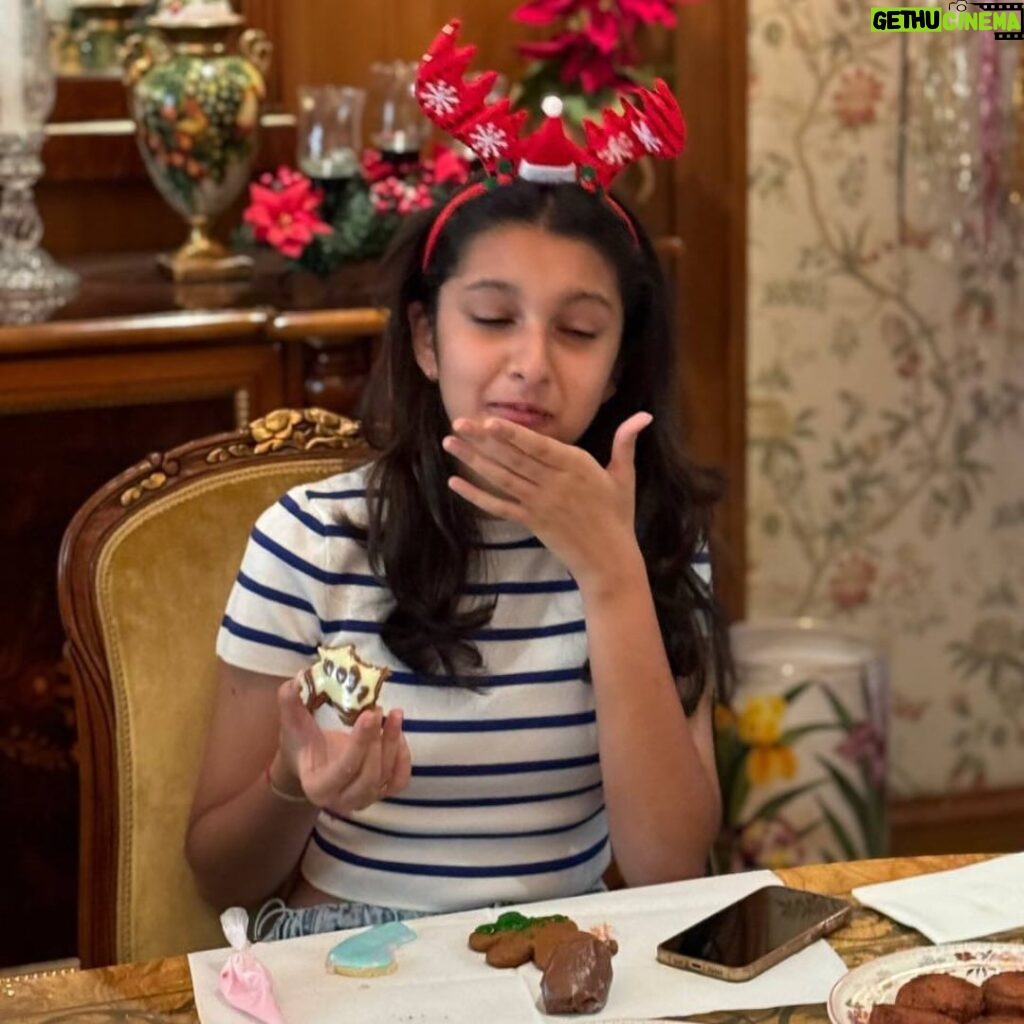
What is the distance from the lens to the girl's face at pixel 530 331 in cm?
153

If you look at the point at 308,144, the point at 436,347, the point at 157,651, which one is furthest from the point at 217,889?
the point at 308,144

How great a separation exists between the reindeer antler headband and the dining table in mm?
636

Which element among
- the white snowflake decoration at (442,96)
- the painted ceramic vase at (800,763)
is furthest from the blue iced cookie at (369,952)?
the painted ceramic vase at (800,763)

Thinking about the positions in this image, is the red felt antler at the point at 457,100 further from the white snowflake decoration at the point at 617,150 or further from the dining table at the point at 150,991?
the dining table at the point at 150,991

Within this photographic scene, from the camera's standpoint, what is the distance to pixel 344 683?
130 cm

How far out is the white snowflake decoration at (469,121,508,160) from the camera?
157cm

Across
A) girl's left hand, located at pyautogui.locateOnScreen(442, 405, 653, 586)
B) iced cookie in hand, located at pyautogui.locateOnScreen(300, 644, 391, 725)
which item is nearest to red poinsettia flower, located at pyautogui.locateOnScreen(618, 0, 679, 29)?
girl's left hand, located at pyautogui.locateOnScreen(442, 405, 653, 586)

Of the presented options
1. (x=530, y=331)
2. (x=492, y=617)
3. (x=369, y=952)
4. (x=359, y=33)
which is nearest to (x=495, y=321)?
(x=530, y=331)

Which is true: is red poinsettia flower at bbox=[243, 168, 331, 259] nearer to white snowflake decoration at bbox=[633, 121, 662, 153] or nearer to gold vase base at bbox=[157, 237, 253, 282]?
gold vase base at bbox=[157, 237, 253, 282]

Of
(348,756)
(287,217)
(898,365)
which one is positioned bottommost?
(348,756)

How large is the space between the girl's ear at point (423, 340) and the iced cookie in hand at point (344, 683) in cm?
44

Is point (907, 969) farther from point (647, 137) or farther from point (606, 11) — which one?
point (606, 11)

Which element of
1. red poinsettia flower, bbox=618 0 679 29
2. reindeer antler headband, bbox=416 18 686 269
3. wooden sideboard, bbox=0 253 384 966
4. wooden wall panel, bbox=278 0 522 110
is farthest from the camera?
wooden wall panel, bbox=278 0 522 110

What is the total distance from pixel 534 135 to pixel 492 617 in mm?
411
